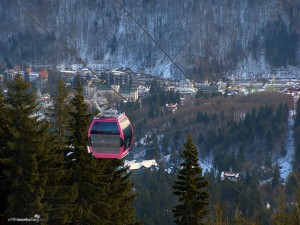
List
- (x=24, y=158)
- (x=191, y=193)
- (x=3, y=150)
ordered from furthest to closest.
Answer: (x=191, y=193) → (x=3, y=150) → (x=24, y=158)

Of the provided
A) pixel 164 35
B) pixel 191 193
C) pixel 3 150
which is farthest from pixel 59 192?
pixel 164 35

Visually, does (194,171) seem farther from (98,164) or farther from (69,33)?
(69,33)

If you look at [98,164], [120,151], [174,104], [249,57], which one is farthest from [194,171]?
[249,57]

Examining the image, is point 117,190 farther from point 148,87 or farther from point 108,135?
point 148,87

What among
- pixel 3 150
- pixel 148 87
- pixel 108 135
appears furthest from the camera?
pixel 148 87

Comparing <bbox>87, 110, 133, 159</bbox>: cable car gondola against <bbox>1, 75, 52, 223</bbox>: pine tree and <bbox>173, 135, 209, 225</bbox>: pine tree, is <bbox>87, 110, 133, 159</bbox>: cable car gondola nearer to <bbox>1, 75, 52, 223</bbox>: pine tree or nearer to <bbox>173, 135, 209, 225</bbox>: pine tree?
<bbox>1, 75, 52, 223</bbox>: pine tree

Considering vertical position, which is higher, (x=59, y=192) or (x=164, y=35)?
(x=59, y=192)

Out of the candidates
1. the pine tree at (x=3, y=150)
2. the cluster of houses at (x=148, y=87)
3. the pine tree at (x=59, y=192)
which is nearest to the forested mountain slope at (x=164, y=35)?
the cluster of houses at (x=148, y=87)
